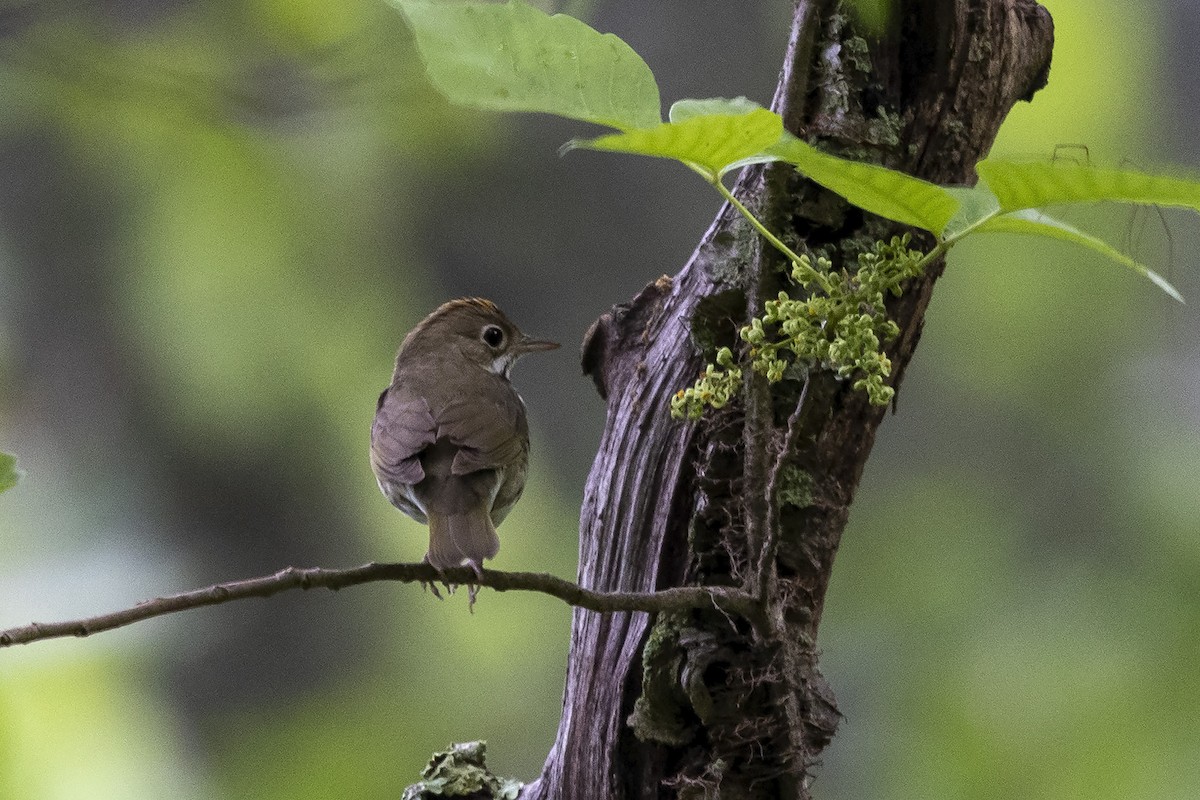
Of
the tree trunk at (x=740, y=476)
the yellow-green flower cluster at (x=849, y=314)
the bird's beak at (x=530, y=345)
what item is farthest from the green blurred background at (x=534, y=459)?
the yellow-green flower cluster at (x=849, y=314)

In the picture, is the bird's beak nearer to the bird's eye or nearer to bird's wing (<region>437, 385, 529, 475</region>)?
the bird's eye

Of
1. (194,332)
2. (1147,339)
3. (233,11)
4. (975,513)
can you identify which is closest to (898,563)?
(975,513)

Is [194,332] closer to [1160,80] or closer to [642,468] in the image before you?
[642,468]

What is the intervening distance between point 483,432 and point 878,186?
5.59ft

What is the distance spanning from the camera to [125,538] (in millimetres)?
2965

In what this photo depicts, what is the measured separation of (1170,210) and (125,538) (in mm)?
2772

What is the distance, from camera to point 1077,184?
0.84 meters

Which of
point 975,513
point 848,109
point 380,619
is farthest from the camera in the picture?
point 380,619

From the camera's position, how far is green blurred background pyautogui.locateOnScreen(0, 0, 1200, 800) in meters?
2.60

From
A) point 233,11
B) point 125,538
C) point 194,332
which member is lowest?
point 125,538

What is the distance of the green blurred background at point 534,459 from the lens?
260cm

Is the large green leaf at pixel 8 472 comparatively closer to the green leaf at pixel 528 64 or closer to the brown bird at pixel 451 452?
the green leaf at pixel 528 64

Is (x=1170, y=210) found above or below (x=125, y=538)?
above

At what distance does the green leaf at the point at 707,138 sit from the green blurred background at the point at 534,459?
4.88ft
